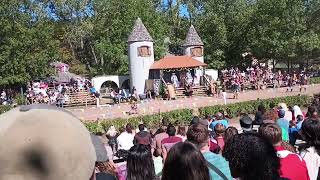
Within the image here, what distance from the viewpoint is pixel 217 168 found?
167 inches

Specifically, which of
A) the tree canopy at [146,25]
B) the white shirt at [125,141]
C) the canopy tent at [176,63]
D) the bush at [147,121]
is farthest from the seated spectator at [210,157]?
the tree canopy at [146,25]

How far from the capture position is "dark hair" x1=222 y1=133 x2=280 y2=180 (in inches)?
138

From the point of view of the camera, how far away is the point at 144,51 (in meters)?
44.4

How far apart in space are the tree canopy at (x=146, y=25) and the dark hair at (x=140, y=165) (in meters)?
42.4

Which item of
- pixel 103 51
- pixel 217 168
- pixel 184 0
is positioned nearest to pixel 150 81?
pixel 103 51

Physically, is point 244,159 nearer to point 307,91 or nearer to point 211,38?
point 307,91

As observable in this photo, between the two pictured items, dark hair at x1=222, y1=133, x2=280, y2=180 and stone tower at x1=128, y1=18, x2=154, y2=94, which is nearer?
dark hair at x1=222, y1=133, x2=280, y2=180

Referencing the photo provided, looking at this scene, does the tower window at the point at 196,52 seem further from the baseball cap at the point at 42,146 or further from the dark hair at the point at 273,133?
A: the baseball cap at the point at 42,146

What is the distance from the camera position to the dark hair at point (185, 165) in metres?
3.25

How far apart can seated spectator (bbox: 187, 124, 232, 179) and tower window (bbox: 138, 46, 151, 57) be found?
1548 inches

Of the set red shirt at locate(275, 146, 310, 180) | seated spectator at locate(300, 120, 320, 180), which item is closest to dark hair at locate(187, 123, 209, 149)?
red shirt at locate(275, 146, 310, 180)

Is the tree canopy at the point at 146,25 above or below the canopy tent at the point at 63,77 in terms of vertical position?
above

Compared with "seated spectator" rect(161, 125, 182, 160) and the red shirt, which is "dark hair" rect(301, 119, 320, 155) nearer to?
the red shirt

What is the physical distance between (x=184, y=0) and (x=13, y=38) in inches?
955
